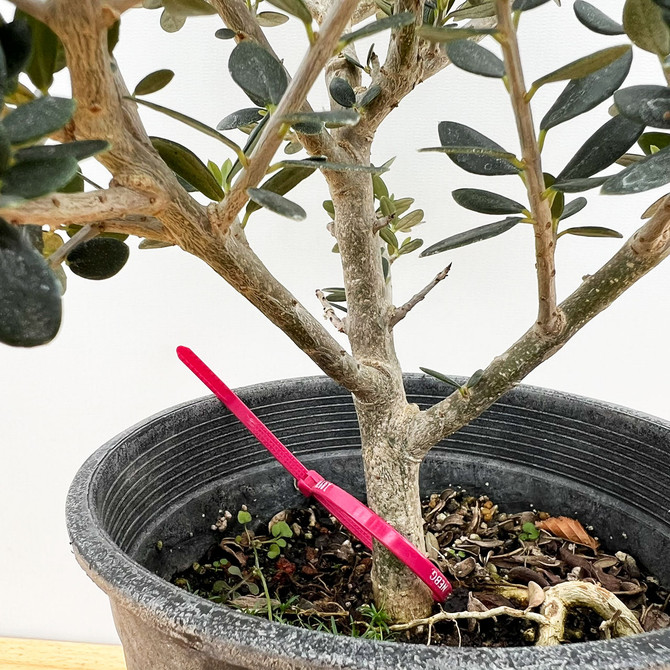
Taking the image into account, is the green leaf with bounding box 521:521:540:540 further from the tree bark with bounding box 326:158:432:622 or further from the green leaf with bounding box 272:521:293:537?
the green leaf with bounding box 272:521:293:537

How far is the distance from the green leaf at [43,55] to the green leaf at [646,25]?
345 millimetres

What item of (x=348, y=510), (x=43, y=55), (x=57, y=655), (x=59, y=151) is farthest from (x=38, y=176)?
(x=57, y=655)

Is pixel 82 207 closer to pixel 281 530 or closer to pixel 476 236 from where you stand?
pixel 476 236

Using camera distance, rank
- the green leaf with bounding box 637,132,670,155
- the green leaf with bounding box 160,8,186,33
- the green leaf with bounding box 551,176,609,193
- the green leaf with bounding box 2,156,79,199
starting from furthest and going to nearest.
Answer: the green leaf with bounding box 160,8,186,33 → the green leaf with bounding box 637,132,670,155 → the green leaf with bounding box 551,176,609,193 → the green leaf with bounding box 2,156,79,199

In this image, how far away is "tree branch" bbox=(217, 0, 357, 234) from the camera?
0.36 metres

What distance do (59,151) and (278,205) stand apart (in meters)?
0.11

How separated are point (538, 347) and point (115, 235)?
419 millimetres

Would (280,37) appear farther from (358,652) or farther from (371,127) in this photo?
(358,652)

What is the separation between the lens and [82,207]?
0.37m

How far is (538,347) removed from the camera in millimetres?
582

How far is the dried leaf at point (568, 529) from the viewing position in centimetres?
80

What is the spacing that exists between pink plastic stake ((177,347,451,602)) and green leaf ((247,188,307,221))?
1.31ft

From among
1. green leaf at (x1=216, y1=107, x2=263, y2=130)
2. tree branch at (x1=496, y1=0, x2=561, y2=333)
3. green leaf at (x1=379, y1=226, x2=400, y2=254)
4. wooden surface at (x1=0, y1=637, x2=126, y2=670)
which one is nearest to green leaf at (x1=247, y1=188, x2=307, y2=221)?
tree branch at (x1=496, y1=0, x2=561, y2=333)

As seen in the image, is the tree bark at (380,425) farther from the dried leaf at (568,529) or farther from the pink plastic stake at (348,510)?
the dried leaf at (568,529)
